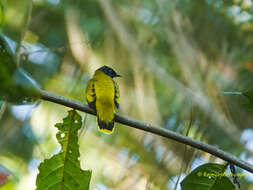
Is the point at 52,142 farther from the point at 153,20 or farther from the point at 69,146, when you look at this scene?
the point at 153,20

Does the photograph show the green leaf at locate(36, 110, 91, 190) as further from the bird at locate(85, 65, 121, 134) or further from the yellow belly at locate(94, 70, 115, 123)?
the yellow belly at locate(94, 70, 115, 123)

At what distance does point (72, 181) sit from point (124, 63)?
2741 mm

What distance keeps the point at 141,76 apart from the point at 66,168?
243 cm

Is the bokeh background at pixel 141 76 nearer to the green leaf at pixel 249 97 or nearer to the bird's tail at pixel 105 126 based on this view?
the bird's tail at pixel 105 126

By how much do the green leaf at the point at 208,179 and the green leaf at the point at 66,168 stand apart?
0.49 m

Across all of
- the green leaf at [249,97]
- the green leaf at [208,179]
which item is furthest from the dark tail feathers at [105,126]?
the green leaf at [249,97]

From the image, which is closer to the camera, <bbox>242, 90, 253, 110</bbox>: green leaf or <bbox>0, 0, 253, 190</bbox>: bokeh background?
<bbox>242, 90, 253, 110</bbox>: green leaf

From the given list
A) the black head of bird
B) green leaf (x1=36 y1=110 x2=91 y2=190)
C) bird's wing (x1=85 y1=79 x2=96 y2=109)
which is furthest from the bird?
green leaf (x1=36 y1=110 x2=91 y2=190)

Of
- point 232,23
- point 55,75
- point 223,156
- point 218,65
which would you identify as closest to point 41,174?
point 223,156

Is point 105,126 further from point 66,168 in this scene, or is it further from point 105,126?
point 66,168

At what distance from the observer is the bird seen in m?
2.63

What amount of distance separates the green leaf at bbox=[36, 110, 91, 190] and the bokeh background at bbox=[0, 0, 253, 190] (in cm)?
94

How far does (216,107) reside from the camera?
12.3 ft

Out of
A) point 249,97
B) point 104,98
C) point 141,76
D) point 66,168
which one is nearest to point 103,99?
point 104,98
